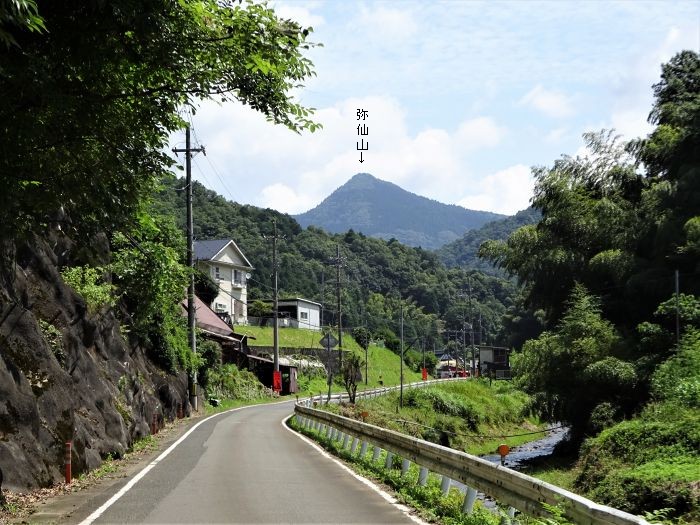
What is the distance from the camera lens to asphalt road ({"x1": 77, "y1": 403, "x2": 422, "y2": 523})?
411 inches

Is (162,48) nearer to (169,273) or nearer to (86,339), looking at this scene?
(86,339)

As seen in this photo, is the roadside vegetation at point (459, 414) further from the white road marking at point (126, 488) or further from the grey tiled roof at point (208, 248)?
the grey tiled roof at point (208, 248)

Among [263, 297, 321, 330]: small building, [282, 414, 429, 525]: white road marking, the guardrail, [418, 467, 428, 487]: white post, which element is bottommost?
[282, 414, 429, 525]: white road marking

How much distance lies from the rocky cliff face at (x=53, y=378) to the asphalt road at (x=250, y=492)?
165 centimetres

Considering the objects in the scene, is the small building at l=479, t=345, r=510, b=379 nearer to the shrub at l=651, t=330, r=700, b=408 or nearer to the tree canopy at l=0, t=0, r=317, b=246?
the shrub at l=651, t=330, r=700, b=408

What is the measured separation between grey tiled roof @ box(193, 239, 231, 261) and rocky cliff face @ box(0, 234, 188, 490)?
2100 inches

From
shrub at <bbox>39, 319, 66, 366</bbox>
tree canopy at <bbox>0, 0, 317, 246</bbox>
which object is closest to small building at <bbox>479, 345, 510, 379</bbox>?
shrub at <bbox>39, 319, 66, 366</bbox>

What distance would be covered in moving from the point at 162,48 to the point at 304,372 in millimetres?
71944

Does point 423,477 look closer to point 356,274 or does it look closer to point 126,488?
point 126,488

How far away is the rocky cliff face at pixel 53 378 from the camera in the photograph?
13359 mm

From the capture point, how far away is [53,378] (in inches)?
633

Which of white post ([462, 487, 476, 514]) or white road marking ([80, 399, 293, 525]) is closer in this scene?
white post ([462, 487, 476, 514])

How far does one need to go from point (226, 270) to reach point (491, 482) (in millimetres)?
75289

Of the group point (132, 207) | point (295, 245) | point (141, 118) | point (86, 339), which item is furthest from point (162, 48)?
point (295, 245)
